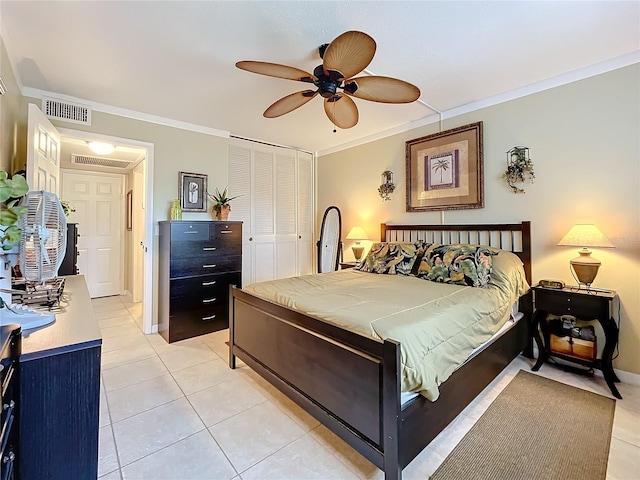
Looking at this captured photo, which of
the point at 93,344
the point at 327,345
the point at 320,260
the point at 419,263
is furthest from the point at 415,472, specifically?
the point at 320,260

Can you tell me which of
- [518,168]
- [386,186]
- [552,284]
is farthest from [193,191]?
[552,284]

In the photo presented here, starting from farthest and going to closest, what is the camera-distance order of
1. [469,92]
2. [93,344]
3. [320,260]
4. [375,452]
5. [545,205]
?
[320,260] < [469,92] < [545,205] < [375,452] < [93,344]

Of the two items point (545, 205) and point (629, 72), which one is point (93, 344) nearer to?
point (545, 205)

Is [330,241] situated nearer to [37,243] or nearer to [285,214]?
[285,214]

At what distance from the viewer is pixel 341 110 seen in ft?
8.08

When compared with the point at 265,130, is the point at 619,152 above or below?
below

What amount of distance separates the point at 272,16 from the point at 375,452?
A: 256 centimetres

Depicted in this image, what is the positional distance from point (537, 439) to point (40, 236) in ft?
9.24

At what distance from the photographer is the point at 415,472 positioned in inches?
60.4

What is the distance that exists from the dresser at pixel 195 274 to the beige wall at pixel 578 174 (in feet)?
8.81

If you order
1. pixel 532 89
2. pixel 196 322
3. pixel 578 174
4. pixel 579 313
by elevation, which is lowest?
pixel 196 322

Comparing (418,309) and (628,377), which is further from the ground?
(418,309)

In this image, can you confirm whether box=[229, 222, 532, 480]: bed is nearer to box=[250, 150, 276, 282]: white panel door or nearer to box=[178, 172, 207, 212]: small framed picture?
box=[178, 172, 207, 212]: small framed picture

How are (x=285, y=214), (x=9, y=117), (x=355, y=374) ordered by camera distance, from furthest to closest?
(x=285, y=214), (x=9, y=117), (x=355, y=374)
